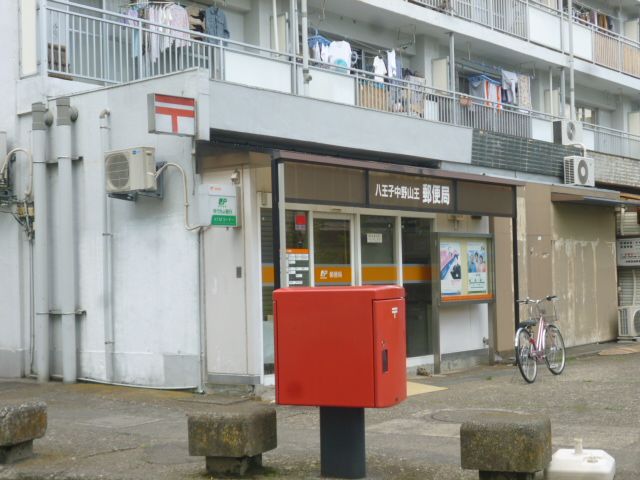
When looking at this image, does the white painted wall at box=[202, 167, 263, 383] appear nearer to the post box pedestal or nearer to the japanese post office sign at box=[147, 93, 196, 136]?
the japanese post office sign at box=[147, 93, 196, 136]

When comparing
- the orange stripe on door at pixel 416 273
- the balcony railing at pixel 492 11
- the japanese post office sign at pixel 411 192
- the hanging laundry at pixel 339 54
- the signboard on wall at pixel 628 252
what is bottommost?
the orange stripe on door at pixel 416 273

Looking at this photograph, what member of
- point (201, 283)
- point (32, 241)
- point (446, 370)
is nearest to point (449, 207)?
point (446, 370)

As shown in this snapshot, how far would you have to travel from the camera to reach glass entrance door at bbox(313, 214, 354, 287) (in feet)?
43.0

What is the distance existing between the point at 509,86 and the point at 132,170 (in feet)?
45.5

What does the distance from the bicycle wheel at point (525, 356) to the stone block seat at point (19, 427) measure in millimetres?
6928

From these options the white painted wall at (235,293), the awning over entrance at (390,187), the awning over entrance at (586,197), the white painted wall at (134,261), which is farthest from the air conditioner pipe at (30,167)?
the awning over entrance at (586,197)

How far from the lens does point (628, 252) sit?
68.6ft

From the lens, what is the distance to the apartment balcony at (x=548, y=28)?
21791 mm

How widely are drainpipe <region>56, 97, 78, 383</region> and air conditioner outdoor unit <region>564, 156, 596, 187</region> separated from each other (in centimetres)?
1112

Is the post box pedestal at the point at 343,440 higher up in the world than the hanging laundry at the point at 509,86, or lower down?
lower down

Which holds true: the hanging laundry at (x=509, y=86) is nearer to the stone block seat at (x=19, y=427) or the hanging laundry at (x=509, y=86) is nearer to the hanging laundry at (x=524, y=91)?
the hanging laundry at (x=524, y=91)

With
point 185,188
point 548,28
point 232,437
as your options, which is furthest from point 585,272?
point 232,437

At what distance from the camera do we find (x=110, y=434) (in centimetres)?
955

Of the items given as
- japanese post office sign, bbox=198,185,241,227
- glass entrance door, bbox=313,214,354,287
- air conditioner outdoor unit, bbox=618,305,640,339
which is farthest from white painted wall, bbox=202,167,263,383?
air conditioner outdoor unit, bbox=618,305,640,339
